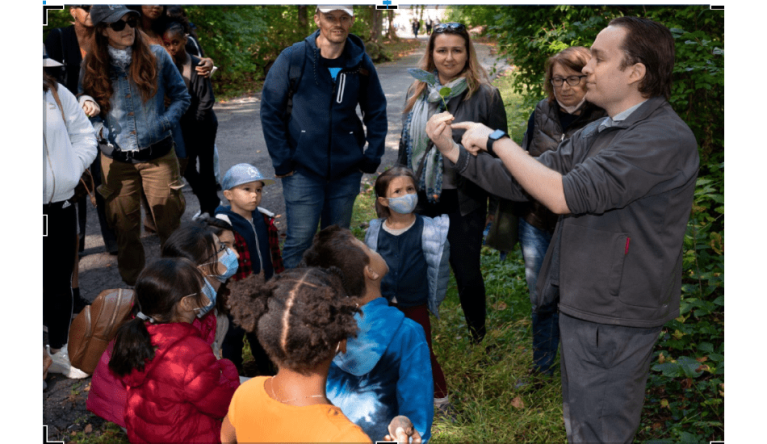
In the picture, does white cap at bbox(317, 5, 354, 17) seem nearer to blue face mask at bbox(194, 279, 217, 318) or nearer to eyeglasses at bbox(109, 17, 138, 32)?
eyeglasses at bbox(109, 17, 138, 32)

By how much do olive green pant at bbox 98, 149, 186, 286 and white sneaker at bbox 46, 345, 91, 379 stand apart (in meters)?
0.88

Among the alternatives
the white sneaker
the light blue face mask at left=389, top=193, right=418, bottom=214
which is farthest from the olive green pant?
the light blue face mask at left=389, top=193, right=418, bottom=214

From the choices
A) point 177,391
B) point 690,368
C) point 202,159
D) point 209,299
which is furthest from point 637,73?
point 202,159

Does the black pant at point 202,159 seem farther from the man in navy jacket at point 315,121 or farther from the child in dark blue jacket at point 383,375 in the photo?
the child in dark blue jacket at point 383,375

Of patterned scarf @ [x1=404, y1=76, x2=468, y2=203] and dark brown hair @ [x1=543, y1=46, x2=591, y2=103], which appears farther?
patterned scarf @ [x1=404, y1=76, x2=468, y2=203]

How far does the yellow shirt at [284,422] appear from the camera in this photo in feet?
5.78

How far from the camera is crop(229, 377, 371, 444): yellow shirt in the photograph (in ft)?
5.78

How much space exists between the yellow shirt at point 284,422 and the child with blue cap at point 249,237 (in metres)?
1.75

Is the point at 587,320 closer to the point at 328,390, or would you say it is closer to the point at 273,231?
the point at 328,390

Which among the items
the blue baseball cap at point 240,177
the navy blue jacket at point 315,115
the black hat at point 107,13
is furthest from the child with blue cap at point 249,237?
the black hat at point 107,13

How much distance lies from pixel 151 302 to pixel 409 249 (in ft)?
4.71

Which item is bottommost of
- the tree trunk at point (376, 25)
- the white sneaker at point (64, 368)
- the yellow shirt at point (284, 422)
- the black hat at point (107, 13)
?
the white sneaker at point (64, 368)

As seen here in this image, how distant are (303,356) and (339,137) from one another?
2.37 meters

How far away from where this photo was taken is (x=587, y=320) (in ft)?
7.72
